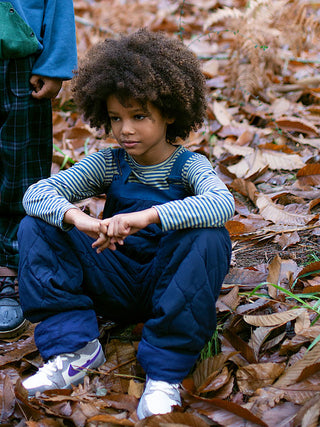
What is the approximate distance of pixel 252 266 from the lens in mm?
2238

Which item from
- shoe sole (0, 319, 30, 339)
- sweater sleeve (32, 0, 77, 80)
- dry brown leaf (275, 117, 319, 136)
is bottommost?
shoe sole (0, 319, 30, 339)

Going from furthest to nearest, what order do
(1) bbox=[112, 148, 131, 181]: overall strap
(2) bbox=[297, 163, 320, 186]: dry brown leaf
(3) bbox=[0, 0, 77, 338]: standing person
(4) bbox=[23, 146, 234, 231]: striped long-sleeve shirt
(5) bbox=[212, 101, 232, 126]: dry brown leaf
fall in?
(5) bbox=[212, 101, 232, 126]: dry brown leaf, (2) bbox=[297, 163, 320, 186]: dry brown leaf, (3) bbox=[0, 0, 77, 338]: standing person, (1) bbox=[112, 148, 131, 181]: overall strap, (4) bbox=[23, 146, 234, 231]: striped long-sleeve shirt

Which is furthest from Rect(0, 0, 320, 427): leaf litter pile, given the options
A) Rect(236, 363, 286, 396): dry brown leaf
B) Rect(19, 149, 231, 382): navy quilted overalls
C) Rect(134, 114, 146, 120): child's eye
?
Rect(134, 114, 146, 120): child's eye

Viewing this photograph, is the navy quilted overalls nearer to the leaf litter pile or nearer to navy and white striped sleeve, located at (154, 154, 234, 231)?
navy and white striped sleeve, located at (154, 154, 234, 231)

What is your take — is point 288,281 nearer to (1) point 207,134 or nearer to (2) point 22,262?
(2) point 22,262

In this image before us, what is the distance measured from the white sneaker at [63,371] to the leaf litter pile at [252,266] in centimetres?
3

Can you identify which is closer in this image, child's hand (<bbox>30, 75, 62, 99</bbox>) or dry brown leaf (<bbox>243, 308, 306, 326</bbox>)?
dry brown leaf (<bbox>243, 308, 306, 326</bbox>)

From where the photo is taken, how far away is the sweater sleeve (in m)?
2.16

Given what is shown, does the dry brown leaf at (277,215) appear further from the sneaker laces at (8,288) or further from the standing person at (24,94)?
the sneaker laces at (8,288)

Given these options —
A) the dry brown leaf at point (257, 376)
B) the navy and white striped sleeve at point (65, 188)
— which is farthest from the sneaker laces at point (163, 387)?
the navy and white striped sleeve at point (65, 188)

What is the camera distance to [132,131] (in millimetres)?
1789

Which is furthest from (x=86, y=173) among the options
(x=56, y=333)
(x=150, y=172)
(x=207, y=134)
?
(x=207, y=134)

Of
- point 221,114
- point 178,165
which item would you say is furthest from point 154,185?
point 221,114

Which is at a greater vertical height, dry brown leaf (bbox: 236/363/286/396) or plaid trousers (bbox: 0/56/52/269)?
plaid trousers (bbox: 0/56/52/269)
